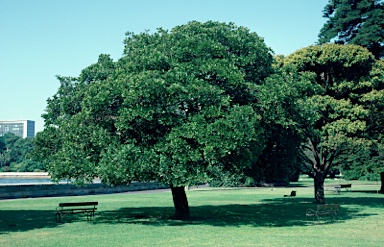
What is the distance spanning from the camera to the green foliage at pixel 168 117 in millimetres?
21078

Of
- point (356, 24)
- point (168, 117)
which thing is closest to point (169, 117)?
point (168, 117)

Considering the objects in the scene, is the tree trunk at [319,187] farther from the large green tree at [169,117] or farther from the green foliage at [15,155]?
the green foliage at [15,155]

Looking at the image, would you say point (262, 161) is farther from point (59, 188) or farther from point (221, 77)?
point (59, 188)

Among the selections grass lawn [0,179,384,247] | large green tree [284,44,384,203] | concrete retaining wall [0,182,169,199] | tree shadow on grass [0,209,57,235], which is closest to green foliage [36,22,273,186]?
grass lawn [0,179,384,247]

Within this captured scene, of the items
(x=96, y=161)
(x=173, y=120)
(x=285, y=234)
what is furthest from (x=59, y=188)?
(x=285, y=234)

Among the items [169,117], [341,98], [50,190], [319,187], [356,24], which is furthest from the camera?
[356,24]

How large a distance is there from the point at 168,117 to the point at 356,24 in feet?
131

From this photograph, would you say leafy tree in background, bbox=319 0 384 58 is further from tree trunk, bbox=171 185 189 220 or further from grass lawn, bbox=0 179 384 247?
tree trunk, bbox=171 185 189 220

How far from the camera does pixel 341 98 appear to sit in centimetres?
3741

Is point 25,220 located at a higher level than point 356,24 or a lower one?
lower

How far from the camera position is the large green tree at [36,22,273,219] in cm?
2108

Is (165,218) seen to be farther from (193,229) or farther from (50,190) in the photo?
(50,190)

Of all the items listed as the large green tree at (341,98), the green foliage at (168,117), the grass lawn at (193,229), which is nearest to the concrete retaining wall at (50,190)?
the grass lawn at (193,229)

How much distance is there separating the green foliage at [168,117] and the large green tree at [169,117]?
0.16ft
